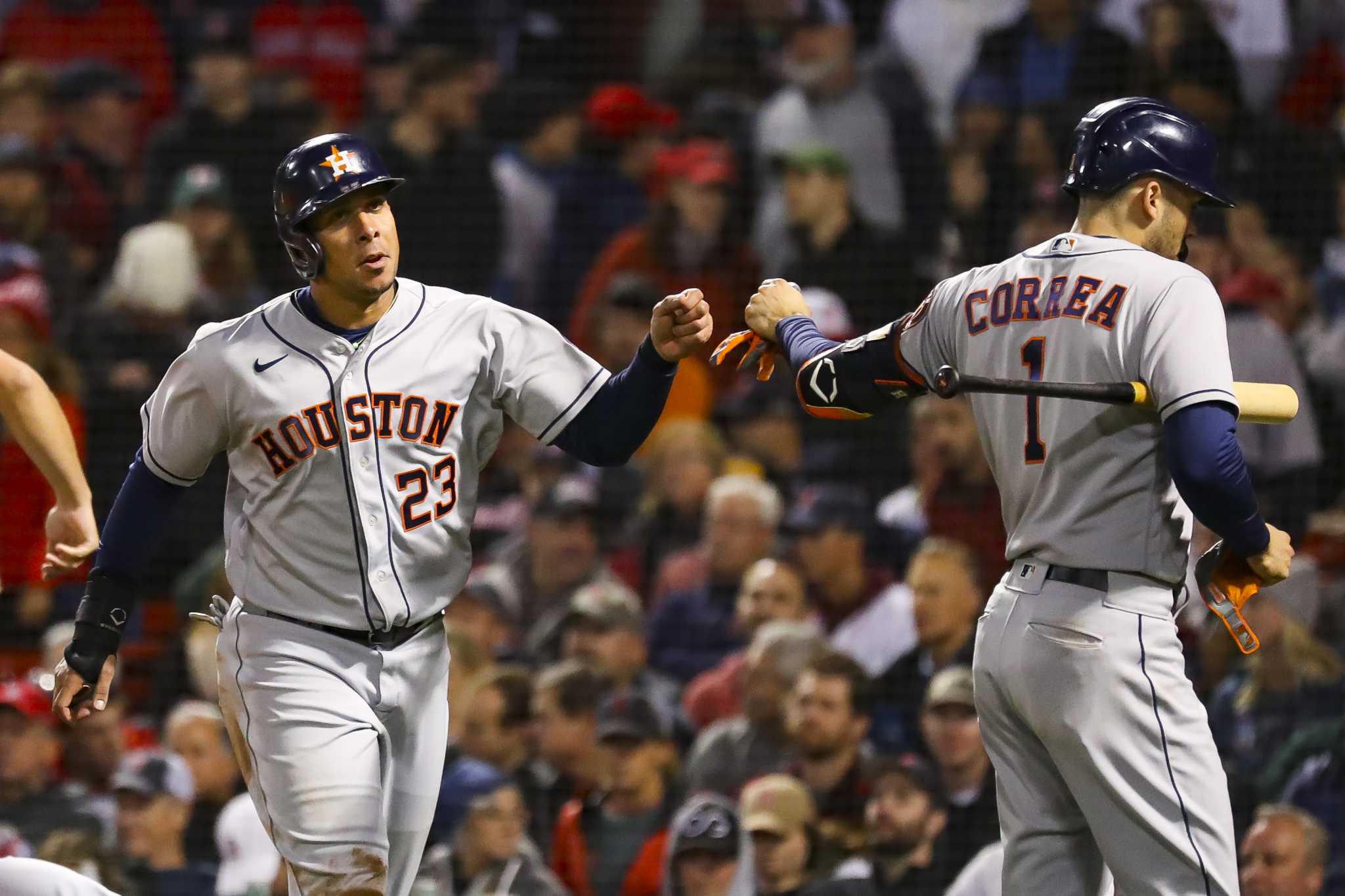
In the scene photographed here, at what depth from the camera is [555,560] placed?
7.30 metres

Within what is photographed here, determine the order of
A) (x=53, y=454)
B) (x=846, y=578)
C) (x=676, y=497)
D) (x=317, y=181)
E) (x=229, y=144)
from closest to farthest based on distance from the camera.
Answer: (x=317, y=181)
(x=53, y=454)
(x=846, y=578)
(x=676, y=497)
(x=229, y=144)

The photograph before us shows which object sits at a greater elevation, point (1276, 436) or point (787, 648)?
point (1276, 436)

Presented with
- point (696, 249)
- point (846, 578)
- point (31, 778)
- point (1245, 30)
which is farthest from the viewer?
point (696, 249)

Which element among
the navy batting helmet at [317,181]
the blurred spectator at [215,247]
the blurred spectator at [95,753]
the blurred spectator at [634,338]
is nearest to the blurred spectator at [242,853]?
the blurred spectator at [95,753]

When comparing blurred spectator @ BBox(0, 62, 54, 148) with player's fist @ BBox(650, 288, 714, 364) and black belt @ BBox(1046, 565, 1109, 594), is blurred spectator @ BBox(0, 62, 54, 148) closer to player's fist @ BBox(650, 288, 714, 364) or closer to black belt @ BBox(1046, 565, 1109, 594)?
player's fist @ BBox(650, 288, 714, 364)

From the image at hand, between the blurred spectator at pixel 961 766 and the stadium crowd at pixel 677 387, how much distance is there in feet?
0.04

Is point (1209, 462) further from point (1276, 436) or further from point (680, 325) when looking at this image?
point (1276, 436)

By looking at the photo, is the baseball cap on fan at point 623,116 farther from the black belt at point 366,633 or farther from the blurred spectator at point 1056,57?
the black belt at point 366,633

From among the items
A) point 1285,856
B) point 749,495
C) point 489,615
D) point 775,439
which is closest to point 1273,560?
point 1285,856

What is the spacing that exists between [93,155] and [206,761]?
395 centimetres

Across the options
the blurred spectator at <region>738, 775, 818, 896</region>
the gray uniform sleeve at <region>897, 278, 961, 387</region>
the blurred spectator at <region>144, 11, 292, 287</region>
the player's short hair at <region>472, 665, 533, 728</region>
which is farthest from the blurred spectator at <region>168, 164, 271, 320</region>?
the gray uniform sleeve at <region>897, 278, 961, 387</region>

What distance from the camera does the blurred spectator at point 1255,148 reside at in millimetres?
7309

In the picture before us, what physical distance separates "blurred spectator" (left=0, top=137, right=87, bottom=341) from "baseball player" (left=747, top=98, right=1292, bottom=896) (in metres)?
6.17

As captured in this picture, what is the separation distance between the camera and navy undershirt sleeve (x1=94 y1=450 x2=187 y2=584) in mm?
3893
